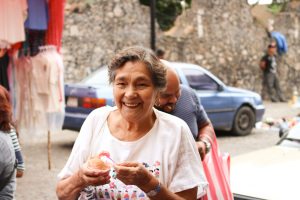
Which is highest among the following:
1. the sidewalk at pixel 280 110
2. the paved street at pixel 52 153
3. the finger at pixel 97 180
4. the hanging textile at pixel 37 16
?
the hanging textile at pixel 37 16

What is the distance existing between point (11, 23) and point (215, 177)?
144 inches

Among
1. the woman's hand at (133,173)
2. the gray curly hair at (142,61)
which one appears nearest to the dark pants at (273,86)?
the gray curly hair at (142,61)

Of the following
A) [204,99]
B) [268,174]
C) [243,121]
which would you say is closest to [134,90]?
[268,174]

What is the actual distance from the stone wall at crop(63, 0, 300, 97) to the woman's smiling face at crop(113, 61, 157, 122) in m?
11.3

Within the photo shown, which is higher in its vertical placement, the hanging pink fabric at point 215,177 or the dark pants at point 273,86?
the hanging pink fabric at point 215,177

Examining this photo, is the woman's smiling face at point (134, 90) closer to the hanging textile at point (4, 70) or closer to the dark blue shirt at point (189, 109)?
the dark blue shirt at point (189, 109)

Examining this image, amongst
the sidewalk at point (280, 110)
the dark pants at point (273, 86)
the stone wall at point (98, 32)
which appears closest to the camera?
the stone wall at point (98, 32)

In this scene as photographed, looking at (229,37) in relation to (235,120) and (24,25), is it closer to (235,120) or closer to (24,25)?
(235,120)

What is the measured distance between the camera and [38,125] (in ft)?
21.3

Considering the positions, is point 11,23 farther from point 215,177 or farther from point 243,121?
point 243,121

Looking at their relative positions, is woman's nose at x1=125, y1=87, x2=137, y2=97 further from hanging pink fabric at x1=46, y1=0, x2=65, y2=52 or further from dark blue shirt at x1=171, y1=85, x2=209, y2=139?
hanging pink fabric at x1=46, y1=0, x2=65, y2=52

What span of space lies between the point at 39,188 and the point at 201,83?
4.83m

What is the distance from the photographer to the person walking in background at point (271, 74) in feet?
66.1

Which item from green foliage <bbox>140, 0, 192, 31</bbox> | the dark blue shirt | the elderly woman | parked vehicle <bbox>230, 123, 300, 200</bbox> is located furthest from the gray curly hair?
green foliage <bbox>140, 0, 192, 31</bbox>
